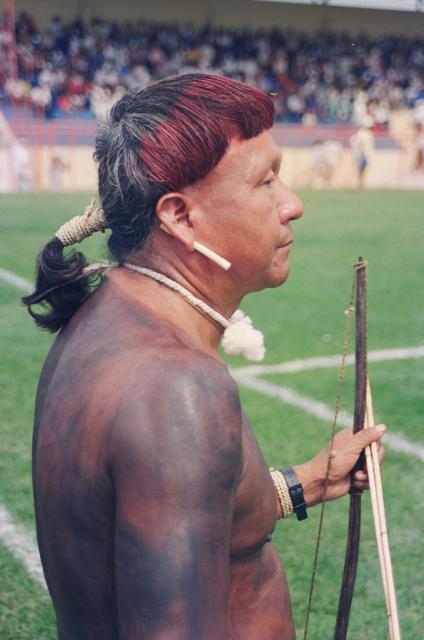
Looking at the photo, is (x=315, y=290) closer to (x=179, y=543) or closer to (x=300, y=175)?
(x=179, y=543)

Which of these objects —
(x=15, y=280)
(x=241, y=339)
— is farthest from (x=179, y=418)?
(x=15, y=280)

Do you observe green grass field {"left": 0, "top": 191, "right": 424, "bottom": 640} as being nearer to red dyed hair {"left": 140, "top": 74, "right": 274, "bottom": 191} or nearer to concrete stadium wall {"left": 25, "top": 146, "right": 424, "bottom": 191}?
red dyed hair {"left": 140, "top": 74, "right": 274, "bottom": 191}

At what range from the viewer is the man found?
1.43 m

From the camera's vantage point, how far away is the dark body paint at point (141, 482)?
1.42 metres

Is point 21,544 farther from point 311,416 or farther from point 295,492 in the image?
point 311,416

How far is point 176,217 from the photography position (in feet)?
5.94

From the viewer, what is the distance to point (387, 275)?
1146cm

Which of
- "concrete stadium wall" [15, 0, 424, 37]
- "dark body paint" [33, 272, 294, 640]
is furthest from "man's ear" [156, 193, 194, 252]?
"concrete stadium wall" [15, 0, 424, 37]

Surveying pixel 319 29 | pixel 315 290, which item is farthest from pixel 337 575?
pixel 319 29

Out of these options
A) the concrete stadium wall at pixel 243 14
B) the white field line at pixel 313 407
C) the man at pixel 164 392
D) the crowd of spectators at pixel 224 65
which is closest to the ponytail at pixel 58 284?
the man at pixel 164 392

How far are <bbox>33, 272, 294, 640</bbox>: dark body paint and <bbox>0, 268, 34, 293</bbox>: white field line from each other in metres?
8.55

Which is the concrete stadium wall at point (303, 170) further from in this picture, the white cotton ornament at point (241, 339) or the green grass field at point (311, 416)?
the white cotton ornament at point (241, 339)

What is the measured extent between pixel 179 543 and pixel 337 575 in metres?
2.70

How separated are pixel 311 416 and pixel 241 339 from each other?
12.0ft
